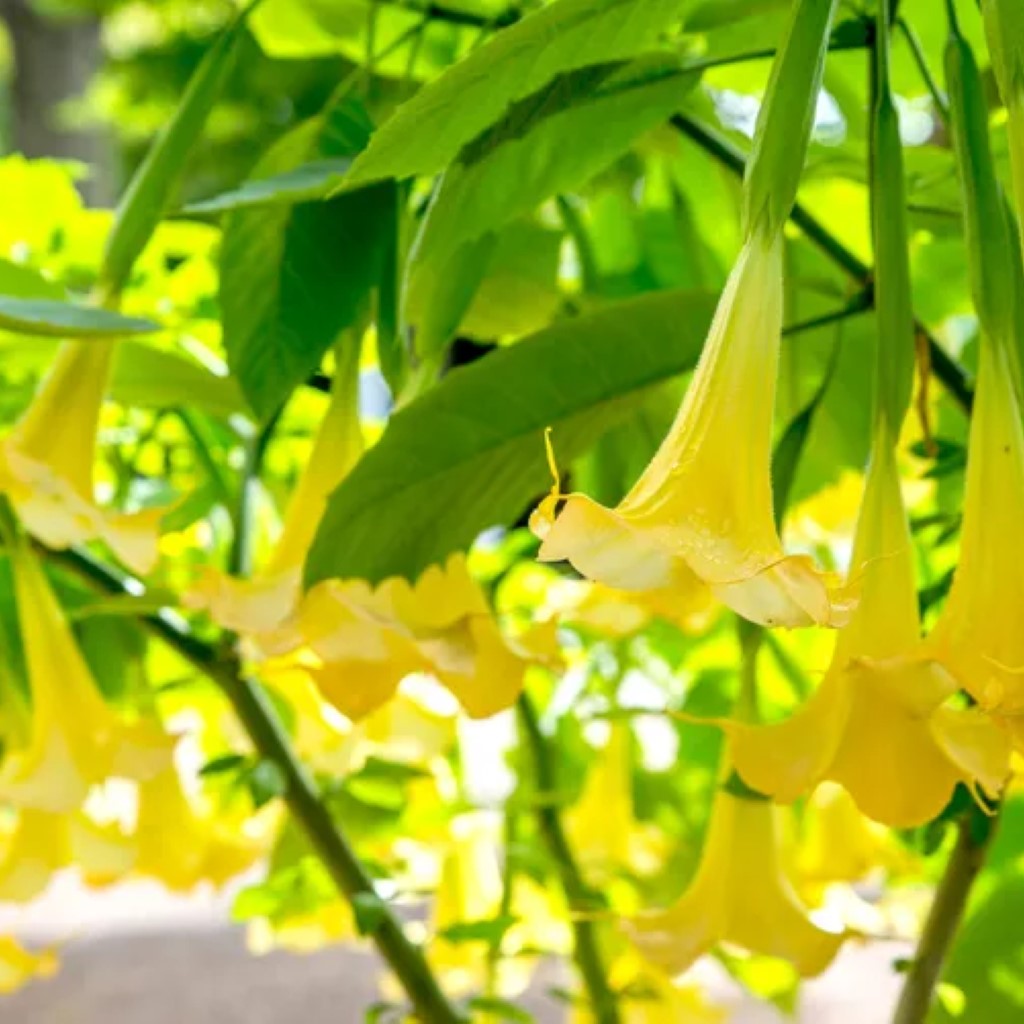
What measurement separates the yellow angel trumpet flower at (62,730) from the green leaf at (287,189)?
0.13 m

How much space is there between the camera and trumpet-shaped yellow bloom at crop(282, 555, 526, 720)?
23cm

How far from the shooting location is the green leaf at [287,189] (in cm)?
23

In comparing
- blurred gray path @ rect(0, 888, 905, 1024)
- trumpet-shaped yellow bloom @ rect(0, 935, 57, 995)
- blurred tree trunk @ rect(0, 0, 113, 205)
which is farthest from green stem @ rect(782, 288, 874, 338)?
blurred tree trunk @ rect(0, 0, 113, 205)

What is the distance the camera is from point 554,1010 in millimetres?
926

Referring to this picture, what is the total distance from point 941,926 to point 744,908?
0.05 meters

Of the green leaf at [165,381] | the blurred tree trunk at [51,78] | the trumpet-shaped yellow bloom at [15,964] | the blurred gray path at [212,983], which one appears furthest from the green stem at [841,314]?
the blurred tree trunk at [51,78]

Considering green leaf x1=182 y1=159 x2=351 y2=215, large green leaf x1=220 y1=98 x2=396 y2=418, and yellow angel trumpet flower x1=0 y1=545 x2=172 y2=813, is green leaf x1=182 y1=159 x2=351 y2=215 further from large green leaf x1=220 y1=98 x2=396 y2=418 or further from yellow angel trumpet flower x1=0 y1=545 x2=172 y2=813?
yellow angel trumpet flower x1=0 y1=545 x2=172 y2=813

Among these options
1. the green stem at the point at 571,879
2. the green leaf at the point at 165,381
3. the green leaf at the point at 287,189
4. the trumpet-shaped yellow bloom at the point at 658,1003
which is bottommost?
the trumpet-shaped yellow bloom at the point at 658,1003

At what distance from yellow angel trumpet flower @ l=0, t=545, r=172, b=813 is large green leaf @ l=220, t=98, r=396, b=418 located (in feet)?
0.34

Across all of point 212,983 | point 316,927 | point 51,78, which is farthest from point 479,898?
point 51,78

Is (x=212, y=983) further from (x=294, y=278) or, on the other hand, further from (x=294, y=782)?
(x=294, y=278)

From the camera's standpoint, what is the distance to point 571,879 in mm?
413

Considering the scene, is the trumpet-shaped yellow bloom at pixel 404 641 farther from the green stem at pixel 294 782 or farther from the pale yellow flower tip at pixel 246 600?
the green stem at pixel 294 782

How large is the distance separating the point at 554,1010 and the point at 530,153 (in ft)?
2.63
